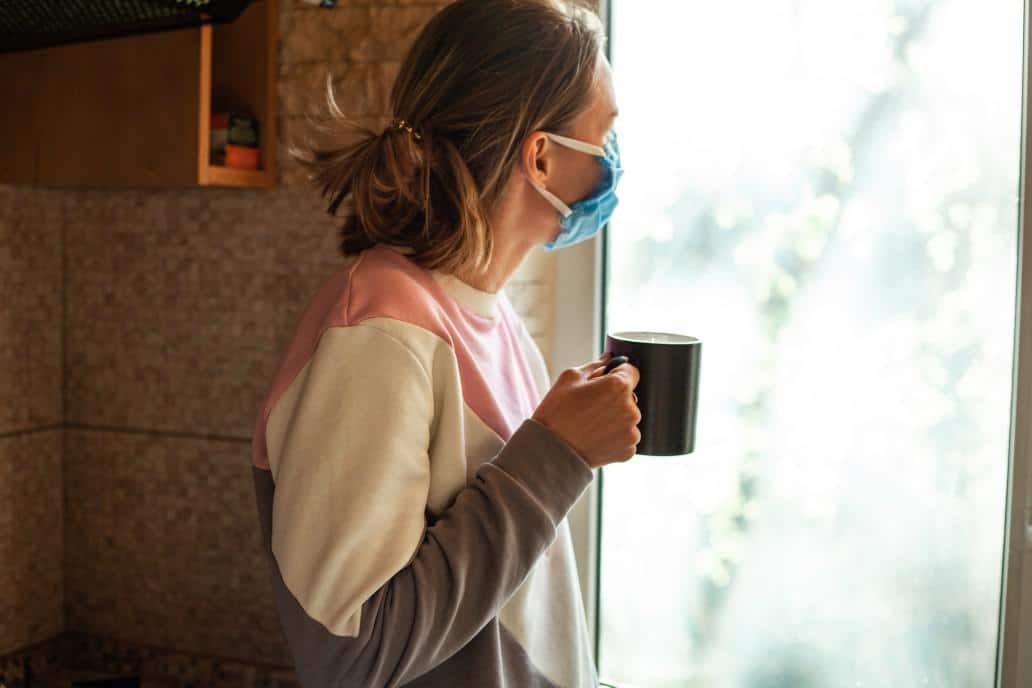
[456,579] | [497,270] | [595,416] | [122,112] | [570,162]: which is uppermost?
[122,112]

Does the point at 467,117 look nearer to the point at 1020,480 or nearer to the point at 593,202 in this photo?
the point at 593,202

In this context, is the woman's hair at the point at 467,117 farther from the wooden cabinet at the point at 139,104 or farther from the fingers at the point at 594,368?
the wooden cabinet at the point at 139,104

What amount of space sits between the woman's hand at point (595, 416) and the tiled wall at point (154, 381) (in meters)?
0.52

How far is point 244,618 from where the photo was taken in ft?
4.94

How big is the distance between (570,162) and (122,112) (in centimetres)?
72

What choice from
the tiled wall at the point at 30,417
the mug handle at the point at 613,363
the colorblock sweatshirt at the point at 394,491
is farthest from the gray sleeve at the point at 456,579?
the tiled wall at the point at 30,417

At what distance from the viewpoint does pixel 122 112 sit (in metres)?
1.34

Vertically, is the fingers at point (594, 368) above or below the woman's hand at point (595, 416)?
above

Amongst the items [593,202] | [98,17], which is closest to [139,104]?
[98,17]

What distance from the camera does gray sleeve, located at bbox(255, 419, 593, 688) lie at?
80 centimetres

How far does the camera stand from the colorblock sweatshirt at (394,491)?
79 centimetres

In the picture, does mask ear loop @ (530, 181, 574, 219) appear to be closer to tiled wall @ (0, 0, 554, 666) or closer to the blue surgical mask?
the blue surgical mask

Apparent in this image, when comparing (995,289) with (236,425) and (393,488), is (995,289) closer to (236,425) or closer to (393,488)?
(393,488)

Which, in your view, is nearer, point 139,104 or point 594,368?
point 594,368
